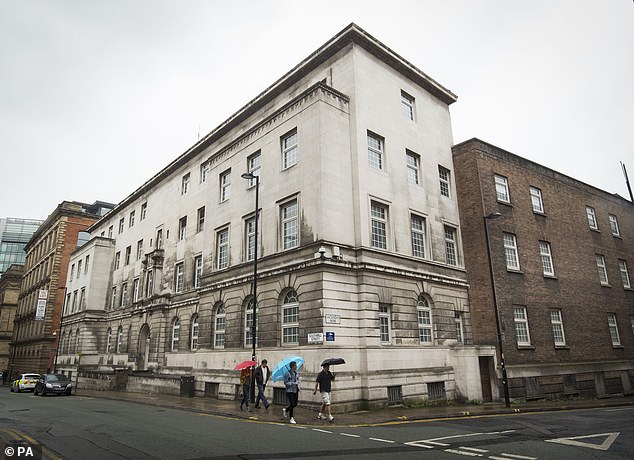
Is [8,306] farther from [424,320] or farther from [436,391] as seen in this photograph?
[436,391]

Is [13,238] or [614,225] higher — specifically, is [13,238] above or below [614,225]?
above

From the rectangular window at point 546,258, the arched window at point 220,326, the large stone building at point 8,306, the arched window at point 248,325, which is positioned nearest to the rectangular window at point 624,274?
the rectangular window at point 546,258

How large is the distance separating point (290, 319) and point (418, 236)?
853cm

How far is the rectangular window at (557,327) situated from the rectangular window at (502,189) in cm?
748

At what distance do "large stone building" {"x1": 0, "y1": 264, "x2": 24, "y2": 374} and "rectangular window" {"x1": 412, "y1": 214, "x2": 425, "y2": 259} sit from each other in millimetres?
82628

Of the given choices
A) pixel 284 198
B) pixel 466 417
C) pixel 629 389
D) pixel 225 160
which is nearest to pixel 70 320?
pixel 225 160

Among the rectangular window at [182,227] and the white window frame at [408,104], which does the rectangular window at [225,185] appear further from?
the white window frame at [408,104]

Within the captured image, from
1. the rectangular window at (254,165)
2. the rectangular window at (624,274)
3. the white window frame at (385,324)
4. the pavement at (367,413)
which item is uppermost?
the rectangular window at (254,165)

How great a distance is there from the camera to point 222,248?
26.6 metres

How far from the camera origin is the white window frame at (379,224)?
844 inches

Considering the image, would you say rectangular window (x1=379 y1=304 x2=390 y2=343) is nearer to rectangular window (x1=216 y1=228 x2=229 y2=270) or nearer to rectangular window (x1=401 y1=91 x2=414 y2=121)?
rectangular window (x1=216 y1=228 x2=229 y2=270)

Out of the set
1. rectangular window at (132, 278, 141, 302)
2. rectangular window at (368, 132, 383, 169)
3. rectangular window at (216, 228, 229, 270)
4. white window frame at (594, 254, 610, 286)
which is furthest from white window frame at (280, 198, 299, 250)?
rectangular window at (132, 278, 141, 302)

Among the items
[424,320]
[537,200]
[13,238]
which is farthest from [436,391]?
[13,238]

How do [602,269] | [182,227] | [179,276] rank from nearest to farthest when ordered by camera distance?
1. [602,269]
2. [179,276]
3. [182,227]
